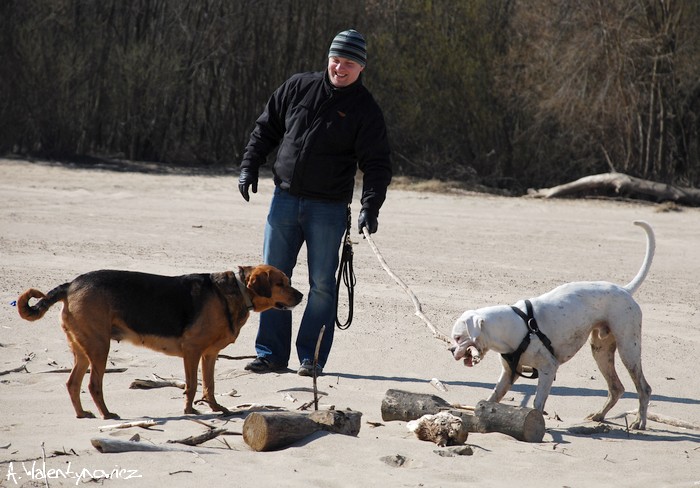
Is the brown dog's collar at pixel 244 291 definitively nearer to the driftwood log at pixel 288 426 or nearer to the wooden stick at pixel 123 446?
the driftwood log at pixel 288 426

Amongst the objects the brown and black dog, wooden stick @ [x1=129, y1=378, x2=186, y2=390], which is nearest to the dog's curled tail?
the brown and black dog

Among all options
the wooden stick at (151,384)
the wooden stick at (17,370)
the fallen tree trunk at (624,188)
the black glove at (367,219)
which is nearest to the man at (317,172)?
the black glove at (367,219)

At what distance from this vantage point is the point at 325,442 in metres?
5.53

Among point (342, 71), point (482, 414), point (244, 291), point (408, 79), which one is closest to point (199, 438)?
point (244, 291)

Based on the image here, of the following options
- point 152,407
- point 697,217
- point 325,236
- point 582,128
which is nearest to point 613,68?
point 582,128

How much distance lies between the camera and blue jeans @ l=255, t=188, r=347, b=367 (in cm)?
751

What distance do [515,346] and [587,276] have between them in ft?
21.3

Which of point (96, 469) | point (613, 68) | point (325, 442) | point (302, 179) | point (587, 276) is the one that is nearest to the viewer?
point (96, 469)

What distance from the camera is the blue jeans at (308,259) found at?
7512mm

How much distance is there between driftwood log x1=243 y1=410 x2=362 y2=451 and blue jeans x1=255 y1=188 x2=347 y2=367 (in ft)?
6.14

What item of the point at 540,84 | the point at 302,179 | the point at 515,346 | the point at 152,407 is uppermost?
the point at 540,84

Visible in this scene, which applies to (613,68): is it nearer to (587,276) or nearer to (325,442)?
(587,276)

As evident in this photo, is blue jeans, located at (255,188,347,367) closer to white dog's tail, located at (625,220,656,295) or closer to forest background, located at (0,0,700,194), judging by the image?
white dog's tail, located at (625,220,656,295)

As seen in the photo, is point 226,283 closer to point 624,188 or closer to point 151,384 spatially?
point 151,384
